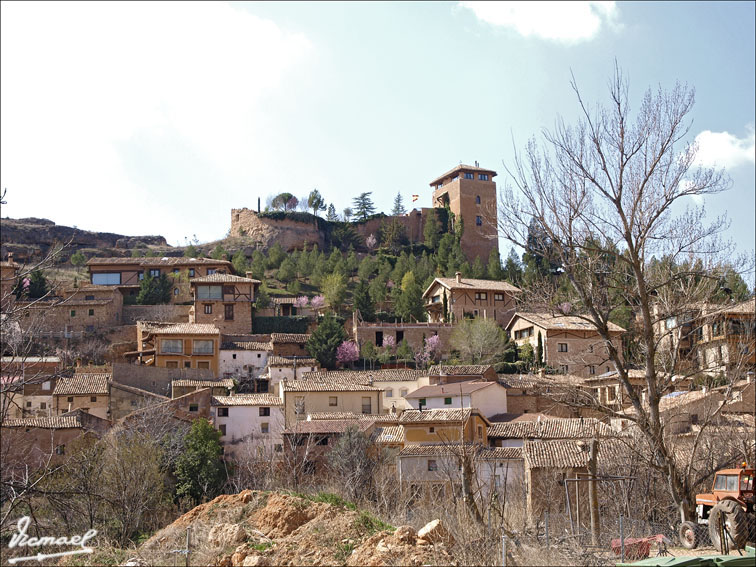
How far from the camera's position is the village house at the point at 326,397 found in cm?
3850

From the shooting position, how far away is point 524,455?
91.0 ft

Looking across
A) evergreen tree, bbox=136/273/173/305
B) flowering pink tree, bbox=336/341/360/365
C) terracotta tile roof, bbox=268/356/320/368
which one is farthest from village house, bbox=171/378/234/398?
evergreen tree, bbox=136/273/173/305

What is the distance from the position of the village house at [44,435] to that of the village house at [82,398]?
324 centimetres

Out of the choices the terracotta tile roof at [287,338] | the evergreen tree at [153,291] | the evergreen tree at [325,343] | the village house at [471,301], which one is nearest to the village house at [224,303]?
the evergreen tree at [153,291]

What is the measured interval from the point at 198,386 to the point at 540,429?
1747 centimetres

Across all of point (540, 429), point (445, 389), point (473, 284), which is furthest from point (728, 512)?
point (473, 284)

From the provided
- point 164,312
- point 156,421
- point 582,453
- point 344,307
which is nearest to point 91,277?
point 164,312

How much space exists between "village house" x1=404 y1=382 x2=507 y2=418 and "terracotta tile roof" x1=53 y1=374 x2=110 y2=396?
1455 cm

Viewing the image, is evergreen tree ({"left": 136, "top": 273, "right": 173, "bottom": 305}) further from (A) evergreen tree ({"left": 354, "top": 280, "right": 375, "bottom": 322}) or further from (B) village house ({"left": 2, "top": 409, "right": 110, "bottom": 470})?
(B) village house ({"left": 2, "top": 409, "right": 110, "bottom": 470})

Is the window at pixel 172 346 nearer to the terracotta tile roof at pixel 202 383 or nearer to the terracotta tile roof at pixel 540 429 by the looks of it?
the terracotta tile roof at pixel 202 383

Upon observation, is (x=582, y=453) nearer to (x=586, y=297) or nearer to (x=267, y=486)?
(x=267, y=486)

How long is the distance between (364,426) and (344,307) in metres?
23.9

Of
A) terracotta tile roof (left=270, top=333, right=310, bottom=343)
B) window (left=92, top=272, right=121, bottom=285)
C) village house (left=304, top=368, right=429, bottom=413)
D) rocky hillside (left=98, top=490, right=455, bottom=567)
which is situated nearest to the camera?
rocky hillside (left=98, top=490, right=455, bottom=567)

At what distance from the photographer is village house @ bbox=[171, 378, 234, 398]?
132ft
